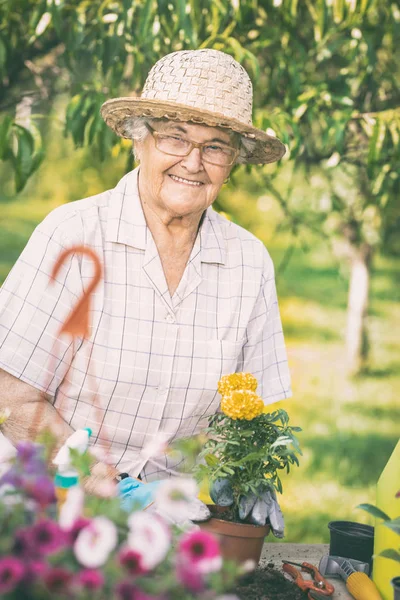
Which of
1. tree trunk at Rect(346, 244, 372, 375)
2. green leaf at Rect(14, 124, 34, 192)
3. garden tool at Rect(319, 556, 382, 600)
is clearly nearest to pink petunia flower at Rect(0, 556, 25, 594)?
garden tool at Rect(319, 556, 382, 600)

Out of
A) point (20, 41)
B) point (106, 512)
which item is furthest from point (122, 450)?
point (20, 41)

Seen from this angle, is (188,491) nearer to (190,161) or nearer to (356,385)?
(190,161)

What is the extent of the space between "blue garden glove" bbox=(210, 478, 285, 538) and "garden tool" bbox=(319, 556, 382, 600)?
0.60 ft

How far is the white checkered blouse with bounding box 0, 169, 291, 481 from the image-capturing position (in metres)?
2.10

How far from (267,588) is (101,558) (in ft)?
2.90

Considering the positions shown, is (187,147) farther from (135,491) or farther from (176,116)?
(135,491)

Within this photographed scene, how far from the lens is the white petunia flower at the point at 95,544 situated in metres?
1.03

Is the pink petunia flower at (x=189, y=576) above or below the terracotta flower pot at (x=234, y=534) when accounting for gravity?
above

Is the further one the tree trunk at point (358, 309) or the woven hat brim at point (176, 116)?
the tree trunk at point (358, 309)

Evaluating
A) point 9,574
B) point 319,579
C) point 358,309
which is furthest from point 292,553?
point 358,309

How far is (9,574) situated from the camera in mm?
1011

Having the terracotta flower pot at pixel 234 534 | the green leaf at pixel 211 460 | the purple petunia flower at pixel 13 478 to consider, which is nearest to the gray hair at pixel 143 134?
the green leaf at pixel 211 460

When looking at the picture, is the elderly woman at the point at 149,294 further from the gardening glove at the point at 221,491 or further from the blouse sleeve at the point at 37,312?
the gardening glove at the point at 221,491

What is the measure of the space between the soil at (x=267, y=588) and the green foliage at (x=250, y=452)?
15cm
